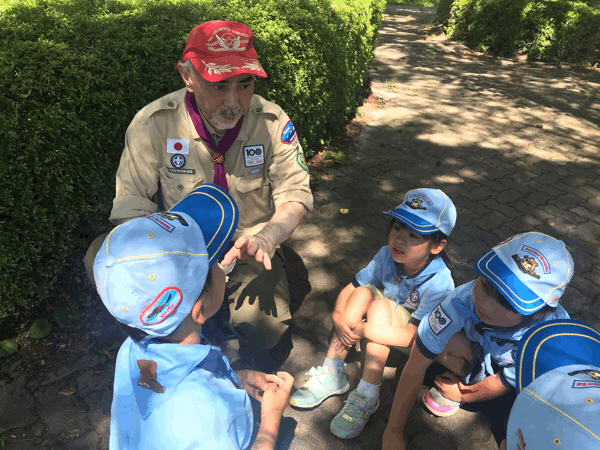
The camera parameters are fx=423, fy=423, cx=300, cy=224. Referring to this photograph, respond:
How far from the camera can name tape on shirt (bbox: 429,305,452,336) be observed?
7.27 feet

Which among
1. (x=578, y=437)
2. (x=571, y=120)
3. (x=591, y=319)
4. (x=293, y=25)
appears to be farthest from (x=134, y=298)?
(x=571, y=120)

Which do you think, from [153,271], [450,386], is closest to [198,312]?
[153,271]

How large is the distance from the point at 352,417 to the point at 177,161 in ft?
6.06

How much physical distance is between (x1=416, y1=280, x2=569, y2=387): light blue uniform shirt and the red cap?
158 centimetres

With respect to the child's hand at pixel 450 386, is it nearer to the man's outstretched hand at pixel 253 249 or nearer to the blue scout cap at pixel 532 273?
the blue scout cap at pixel 532 273

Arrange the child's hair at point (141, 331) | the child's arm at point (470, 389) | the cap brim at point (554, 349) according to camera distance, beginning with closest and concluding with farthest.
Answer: the cap brim at point (554, 349) < the child's hair at point (141, 331) < the child's arm at point (470, 389)

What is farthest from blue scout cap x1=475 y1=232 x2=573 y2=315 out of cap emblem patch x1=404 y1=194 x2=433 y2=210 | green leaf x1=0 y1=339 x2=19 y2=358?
green leaf x1=0 y1=339 x2=19 y2=358

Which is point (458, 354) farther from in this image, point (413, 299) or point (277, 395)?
point (277, 395)

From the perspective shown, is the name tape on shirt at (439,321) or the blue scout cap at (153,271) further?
the name tape on shirt at (439,321)

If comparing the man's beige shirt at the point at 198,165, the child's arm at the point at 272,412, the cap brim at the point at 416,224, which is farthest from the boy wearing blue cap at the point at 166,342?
the cap brim at the point at 416,224

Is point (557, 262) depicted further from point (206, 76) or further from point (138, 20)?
point (138, 20)

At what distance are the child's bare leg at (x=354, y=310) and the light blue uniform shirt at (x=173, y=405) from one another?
3.93 feet

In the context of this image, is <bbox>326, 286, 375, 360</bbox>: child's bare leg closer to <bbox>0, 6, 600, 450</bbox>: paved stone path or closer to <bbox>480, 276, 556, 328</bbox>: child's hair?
<bbox>0, 6, 600, 450</bbox>: paved stone path

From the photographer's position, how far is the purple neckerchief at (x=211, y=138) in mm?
2510
